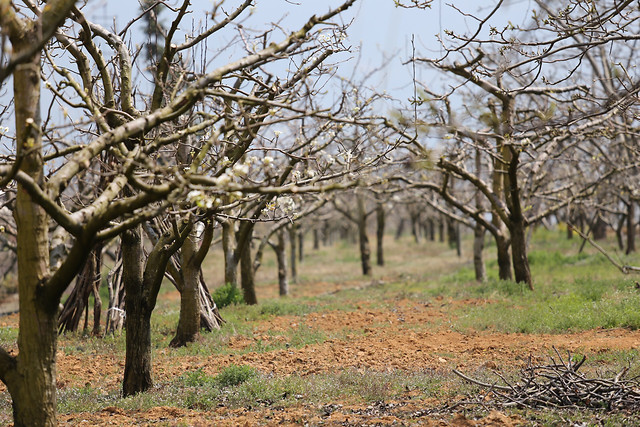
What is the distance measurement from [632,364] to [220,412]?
15.8ft

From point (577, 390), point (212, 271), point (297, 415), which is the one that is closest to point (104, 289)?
point (212, 271)

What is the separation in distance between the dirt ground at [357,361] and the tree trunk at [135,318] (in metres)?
0.76

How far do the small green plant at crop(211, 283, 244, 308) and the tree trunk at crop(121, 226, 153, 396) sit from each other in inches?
286

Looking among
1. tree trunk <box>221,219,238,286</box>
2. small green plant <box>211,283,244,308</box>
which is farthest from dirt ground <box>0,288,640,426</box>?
tree trunk <box>221,219,238,286</box>

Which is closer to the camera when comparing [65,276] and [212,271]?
[65,276]

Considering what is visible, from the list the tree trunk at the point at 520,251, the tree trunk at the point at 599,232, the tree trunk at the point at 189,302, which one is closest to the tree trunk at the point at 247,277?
the tree trunk at the point at 189,302

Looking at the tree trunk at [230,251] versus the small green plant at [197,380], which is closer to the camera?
the small green plant at [197,380]

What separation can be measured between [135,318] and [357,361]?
10.3ft

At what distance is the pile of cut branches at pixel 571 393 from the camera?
5.36 meters

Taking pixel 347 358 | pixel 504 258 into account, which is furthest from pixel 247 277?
pixel 347 358

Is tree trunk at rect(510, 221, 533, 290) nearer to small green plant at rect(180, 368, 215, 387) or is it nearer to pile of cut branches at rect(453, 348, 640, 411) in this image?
pile of cut branches at rect(453, 348, 640, 411)

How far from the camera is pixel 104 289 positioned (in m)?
21.7

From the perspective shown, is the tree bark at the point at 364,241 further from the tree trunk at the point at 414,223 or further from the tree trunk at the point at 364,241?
the tree trunk at the point at 414,223

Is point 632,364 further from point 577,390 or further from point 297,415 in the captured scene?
point 297,415
